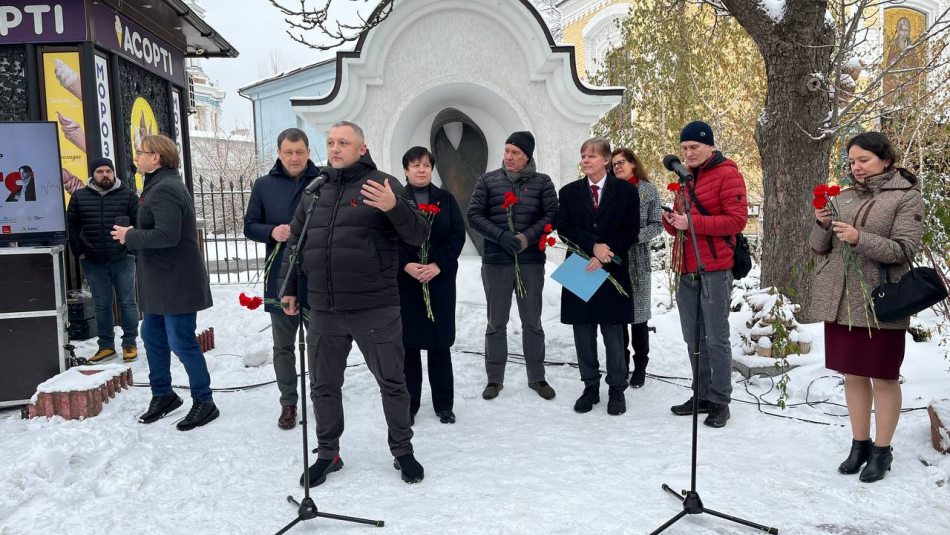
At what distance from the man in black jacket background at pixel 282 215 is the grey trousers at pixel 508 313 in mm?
1445

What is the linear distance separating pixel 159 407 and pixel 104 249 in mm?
2557

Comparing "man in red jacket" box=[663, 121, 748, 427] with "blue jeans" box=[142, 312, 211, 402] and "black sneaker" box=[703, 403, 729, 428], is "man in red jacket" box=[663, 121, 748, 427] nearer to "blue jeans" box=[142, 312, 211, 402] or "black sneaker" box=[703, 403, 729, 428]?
"black sneaker" box=[703, 403, 729, 428]

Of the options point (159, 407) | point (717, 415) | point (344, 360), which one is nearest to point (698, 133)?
point (717, 415)

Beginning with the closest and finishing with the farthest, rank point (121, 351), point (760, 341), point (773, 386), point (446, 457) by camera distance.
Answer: point (446, 457)
point (773, 386)
point (760, 341)
point (121, 351)

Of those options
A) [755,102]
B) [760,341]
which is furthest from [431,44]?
[755,102]

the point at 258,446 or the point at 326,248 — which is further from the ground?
the point at 326,248

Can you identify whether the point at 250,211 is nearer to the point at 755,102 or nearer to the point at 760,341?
the point at 760,341

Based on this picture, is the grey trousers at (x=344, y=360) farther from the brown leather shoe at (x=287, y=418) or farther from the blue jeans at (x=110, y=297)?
the blue jeans at (x=110, y=297)

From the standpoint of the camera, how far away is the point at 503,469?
3799 mm

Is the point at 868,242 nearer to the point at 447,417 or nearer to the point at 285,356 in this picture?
the point at 447,417

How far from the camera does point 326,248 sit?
3.50 metres

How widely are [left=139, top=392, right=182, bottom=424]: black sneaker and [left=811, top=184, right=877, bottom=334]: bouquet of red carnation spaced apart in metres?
4.18

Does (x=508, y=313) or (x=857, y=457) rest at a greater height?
(x=508, y=313)

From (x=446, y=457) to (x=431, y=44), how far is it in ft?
15.9
